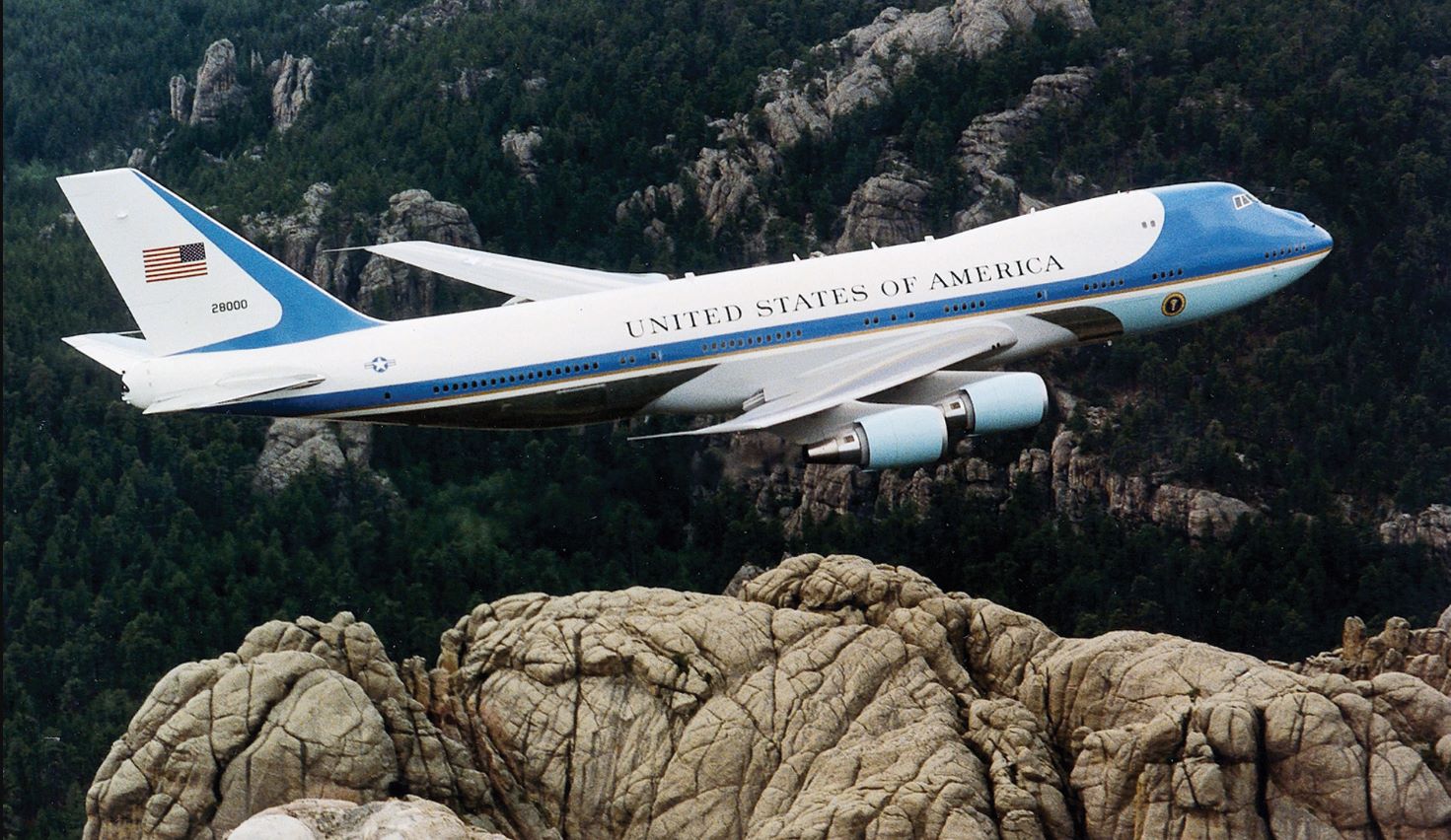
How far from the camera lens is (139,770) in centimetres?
6175

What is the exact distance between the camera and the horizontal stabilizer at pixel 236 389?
213 feet

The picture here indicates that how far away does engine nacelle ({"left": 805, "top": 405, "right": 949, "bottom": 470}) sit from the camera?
219ft

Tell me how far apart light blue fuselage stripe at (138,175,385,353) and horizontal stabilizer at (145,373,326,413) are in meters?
1.77

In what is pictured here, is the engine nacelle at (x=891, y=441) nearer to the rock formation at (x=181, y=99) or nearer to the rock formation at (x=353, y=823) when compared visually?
the rock formation at (x=353, y=823)

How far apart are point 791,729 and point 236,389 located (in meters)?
19.3

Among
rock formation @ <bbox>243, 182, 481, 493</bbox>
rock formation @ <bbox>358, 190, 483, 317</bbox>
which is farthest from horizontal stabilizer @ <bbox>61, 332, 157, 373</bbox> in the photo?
rock formation @ <bbox>358, 190, 483, 317</bbox>

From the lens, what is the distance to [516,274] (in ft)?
251

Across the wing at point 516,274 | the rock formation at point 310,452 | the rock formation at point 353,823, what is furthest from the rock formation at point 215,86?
the rock formation at point 353,823

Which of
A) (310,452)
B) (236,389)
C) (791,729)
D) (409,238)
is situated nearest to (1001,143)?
(409,238)

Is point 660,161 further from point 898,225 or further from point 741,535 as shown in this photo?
point 741,535

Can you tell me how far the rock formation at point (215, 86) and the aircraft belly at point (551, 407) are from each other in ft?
280

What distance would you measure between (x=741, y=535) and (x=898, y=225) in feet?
77.6

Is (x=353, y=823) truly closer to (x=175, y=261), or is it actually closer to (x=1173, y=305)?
(x=175, y=261)

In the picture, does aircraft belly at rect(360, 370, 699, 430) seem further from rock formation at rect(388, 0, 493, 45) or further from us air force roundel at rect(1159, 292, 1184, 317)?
rock formation at rect(388, 0, 493, 45)
